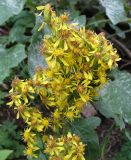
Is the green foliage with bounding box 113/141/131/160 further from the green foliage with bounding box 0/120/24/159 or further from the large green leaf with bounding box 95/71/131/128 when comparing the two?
the large green leaf with bounding box 95/71/131/128

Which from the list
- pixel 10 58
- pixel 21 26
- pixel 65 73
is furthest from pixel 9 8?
pixel 21 26

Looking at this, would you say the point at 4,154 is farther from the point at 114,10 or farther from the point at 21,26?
the point at 21,26

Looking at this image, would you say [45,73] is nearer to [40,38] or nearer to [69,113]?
[69,113]

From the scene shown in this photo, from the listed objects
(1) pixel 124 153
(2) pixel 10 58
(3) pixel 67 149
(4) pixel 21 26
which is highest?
(2) pixel 10 58

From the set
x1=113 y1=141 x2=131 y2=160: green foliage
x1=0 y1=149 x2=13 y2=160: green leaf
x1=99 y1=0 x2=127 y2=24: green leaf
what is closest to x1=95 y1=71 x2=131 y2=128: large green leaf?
x1=99 y1=0 x2=127 y2=24: green leaf

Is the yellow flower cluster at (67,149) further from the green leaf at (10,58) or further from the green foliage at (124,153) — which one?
the green foliage at (124,153)

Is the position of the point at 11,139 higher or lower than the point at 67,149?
lower
